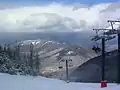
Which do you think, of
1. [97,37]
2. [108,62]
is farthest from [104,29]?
[108,62]

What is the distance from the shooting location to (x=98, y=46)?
40438 millimetres

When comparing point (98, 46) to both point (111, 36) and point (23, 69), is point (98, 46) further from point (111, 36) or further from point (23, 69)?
point (23, 69)

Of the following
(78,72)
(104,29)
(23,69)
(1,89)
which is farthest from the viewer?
(78,72)

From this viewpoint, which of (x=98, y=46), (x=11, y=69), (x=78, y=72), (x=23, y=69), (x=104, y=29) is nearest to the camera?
(x=104, y=29)

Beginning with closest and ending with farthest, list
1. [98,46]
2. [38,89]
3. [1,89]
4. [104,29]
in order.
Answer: [1,89]
[38,89]
[104,29]
[98,46]

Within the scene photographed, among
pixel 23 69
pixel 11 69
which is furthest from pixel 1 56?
pixel 11 69

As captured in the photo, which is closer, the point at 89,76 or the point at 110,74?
the point at 110,74

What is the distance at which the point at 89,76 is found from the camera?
7594 cm

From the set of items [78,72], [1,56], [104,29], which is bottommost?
[78,72]

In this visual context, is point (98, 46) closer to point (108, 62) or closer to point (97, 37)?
point (97, 37)

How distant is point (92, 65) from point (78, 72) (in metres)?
7.66

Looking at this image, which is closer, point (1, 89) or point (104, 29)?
point (1, 89)

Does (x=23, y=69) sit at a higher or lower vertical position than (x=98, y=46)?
lower

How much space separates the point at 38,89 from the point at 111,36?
1885 centimetres
